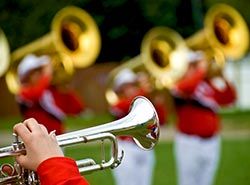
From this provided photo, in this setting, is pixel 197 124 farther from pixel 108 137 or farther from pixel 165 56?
pixel 108 137

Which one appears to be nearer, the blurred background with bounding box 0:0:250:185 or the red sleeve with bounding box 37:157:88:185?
the red sleeve with bounding box 37:157:88:185

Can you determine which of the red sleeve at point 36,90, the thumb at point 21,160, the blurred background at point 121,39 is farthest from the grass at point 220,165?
the thumb at point 21,160

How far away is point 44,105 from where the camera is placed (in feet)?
21.4

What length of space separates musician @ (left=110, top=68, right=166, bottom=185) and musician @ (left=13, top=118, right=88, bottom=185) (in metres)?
4.53

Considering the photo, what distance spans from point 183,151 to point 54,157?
5.03 metres

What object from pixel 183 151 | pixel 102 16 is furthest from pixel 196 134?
pixel 102 16

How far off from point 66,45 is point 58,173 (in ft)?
17.1

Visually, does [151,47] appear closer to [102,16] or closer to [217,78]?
[217,78]

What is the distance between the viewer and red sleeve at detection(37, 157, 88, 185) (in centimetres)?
201

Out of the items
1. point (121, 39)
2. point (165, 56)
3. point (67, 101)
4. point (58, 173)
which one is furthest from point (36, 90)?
point (121, 39)

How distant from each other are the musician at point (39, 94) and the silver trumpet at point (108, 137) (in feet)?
12.4

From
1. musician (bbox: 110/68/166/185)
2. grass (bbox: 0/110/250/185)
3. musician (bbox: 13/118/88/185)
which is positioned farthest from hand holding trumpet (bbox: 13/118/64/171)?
grass (bbox: 0/110/250/185)

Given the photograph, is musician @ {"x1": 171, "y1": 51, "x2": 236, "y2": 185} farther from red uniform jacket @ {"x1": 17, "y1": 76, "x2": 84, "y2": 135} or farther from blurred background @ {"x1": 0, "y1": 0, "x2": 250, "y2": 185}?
blurred background @ {"x1": 0, "y1": 0, "x2": 250, "y2": 185}

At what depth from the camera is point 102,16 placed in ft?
39.4
